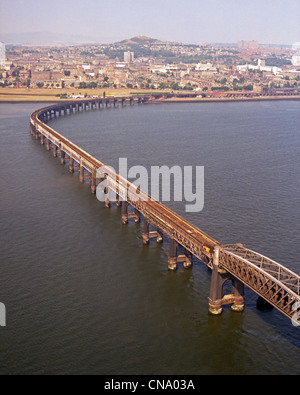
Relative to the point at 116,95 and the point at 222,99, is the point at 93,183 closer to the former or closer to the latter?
the point at 116,95

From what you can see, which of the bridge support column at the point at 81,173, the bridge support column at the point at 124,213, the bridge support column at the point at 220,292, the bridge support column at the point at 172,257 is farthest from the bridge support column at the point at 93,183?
the bridge support column at the point at 220,292

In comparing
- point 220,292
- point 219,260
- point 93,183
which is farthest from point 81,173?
point 220,292

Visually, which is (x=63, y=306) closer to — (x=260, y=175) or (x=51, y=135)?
(x=260, y=175)

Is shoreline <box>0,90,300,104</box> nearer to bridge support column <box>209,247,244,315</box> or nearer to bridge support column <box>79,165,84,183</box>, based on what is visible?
bridge support column <box>79,165,84,183</box>

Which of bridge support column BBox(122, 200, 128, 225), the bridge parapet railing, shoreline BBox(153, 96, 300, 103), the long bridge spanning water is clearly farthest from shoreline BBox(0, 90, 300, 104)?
the bridge parapet railing

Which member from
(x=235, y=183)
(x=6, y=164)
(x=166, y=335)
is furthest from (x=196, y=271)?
(x=6, y=164)

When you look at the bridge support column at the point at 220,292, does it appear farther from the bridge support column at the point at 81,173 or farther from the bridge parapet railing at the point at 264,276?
the bridge support column at the point at 81,173
